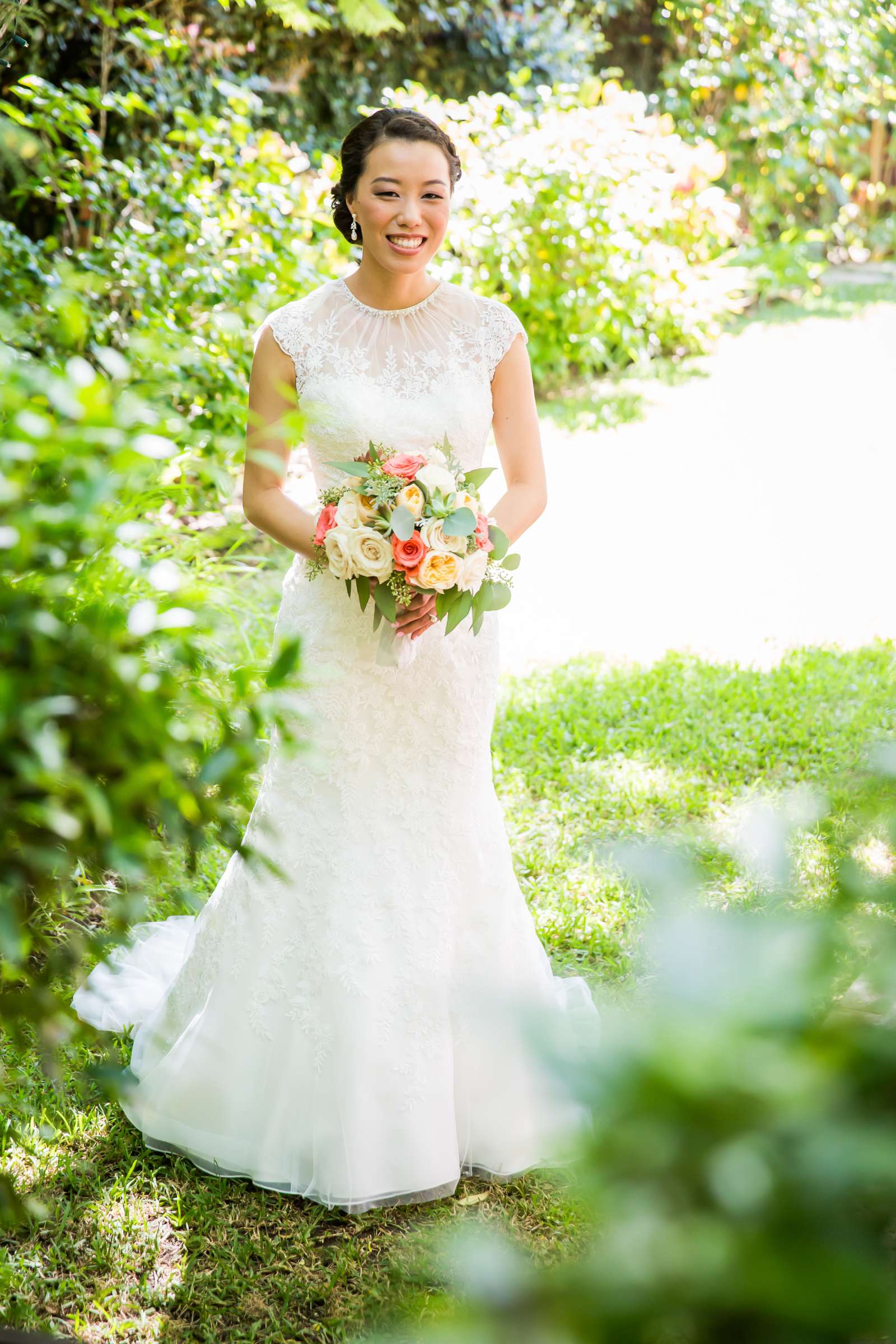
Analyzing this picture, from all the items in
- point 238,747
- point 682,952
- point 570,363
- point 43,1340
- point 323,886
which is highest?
point 682,952

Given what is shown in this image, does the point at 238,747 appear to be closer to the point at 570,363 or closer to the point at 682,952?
the point at 682,952

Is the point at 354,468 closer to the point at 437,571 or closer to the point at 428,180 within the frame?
the point at 437,571

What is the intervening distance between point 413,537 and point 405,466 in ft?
0.61

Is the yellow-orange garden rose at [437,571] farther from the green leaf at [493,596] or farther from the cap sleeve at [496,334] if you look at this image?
the cap sleeve at [496,334]

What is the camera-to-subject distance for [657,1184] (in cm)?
66

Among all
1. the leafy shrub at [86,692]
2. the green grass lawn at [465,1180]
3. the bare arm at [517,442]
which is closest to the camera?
the leafy shrub at [86,692]

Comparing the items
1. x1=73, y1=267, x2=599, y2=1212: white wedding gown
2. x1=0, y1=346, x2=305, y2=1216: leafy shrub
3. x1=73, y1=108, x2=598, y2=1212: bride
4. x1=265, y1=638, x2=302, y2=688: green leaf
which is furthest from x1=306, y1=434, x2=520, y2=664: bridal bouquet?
x1=265, y1=638, x2=302, y2=688: green leaf

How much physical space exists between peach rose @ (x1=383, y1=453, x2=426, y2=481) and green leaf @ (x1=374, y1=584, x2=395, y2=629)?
0.24 m

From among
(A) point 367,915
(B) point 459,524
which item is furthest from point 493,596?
(A) point 367,915

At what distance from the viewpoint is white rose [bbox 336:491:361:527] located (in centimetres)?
240

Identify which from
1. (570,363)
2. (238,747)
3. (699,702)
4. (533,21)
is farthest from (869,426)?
(238,747)

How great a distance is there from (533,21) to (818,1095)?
1265cm

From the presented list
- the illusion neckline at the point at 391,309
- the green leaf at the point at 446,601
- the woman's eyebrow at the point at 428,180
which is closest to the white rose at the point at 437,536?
the green leaf at the point at 446,601

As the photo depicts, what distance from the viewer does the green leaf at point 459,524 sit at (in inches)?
91.8
